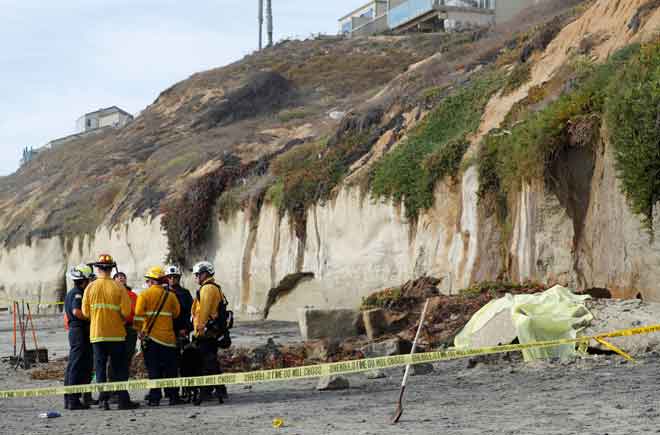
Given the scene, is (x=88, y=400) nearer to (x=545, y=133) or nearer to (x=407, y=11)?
(x=545, y=133)

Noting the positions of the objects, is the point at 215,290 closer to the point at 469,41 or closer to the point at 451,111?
the point at 451,111

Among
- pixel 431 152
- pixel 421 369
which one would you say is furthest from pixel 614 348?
pixel 431 152

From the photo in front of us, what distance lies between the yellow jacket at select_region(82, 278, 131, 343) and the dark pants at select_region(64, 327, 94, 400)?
36 cm

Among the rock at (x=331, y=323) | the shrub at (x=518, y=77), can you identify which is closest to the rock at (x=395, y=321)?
the rock at (x=331, y=323)

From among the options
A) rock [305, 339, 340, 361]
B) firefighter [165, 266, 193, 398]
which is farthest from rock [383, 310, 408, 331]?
firefighter [165, 266, 193, 398]

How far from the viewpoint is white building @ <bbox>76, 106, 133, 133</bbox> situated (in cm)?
8611

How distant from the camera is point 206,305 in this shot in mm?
11914

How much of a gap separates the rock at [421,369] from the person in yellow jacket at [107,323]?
358cm

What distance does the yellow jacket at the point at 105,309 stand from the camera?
1167 centimetres

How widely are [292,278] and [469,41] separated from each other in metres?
15.2

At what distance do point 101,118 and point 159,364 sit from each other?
8081 cm

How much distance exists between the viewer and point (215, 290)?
12.0m

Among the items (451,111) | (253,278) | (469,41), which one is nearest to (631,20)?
(451,111)

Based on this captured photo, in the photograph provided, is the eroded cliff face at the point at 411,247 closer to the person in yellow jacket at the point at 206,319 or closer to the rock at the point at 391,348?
the rock at the point at 391,348
